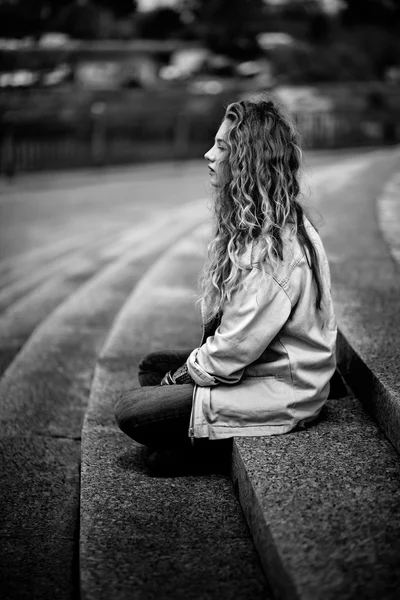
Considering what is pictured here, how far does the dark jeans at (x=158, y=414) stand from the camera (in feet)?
8.55

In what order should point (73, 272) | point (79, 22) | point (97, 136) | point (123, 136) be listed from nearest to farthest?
point (73, 272) < point (97, 136) < point (123, 136) < point (79, 22)

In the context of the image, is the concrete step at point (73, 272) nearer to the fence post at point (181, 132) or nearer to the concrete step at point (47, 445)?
the concrete step at point (47, 445)

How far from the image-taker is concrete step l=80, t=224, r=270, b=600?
2.05 m

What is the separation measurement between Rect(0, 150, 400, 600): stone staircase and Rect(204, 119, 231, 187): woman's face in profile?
89cm

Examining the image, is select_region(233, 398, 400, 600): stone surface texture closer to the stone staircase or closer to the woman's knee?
the stone staircase

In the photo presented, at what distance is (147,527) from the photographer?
2389mm

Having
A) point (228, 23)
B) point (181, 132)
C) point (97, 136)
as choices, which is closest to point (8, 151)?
point (97, 136)

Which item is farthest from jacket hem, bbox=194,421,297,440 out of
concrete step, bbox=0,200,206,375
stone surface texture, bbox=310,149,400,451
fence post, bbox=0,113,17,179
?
fence post, bbox=0,113,17,179

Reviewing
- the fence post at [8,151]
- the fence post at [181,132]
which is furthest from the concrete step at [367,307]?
the fence post at [181,132]

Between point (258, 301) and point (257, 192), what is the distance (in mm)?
373

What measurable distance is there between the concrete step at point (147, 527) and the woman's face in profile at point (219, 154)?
3.48 ft

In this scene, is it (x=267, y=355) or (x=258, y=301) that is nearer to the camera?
(x=258, y=301)

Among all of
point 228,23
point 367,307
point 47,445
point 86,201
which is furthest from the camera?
point 228,23

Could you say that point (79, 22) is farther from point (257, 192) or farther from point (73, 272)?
point (257, 192)
